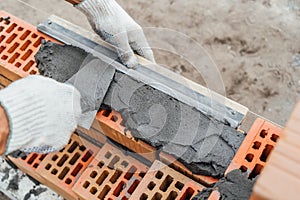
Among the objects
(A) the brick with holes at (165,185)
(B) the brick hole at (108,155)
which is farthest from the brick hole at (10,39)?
(A) the brick with holes at (165,185)

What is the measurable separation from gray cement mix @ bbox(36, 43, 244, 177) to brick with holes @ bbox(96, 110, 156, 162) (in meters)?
0.03

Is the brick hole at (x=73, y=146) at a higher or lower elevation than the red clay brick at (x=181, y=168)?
lower

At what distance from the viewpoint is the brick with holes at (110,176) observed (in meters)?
1.65

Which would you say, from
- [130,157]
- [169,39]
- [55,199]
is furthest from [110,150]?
[169,39]

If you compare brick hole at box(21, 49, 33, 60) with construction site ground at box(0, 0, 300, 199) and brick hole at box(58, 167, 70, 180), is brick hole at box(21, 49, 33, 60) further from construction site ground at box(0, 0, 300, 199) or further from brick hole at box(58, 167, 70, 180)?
construction site ground at box(0, 0, 300, 199)

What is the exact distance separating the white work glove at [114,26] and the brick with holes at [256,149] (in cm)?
63

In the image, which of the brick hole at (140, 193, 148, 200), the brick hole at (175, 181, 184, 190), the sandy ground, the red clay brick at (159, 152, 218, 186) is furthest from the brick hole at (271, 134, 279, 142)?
the sandy ground

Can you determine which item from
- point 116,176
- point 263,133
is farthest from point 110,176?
point 263,133

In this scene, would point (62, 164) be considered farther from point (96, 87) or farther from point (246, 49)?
point (246, 49)

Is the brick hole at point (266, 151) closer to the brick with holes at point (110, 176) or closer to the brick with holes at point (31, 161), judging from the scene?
the brick with holes at point (110, 176)

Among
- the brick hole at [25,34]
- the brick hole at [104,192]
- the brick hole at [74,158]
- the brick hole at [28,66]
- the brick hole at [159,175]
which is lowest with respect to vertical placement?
the brick hole at [104,192]

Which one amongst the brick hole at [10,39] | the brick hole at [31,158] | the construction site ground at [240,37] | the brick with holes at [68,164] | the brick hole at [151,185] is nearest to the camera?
the brick hole at [151,185]

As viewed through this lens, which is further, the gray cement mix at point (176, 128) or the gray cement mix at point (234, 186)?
the gray cement mix at point (176, 128)

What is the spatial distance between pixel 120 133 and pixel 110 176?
0.20 meters
